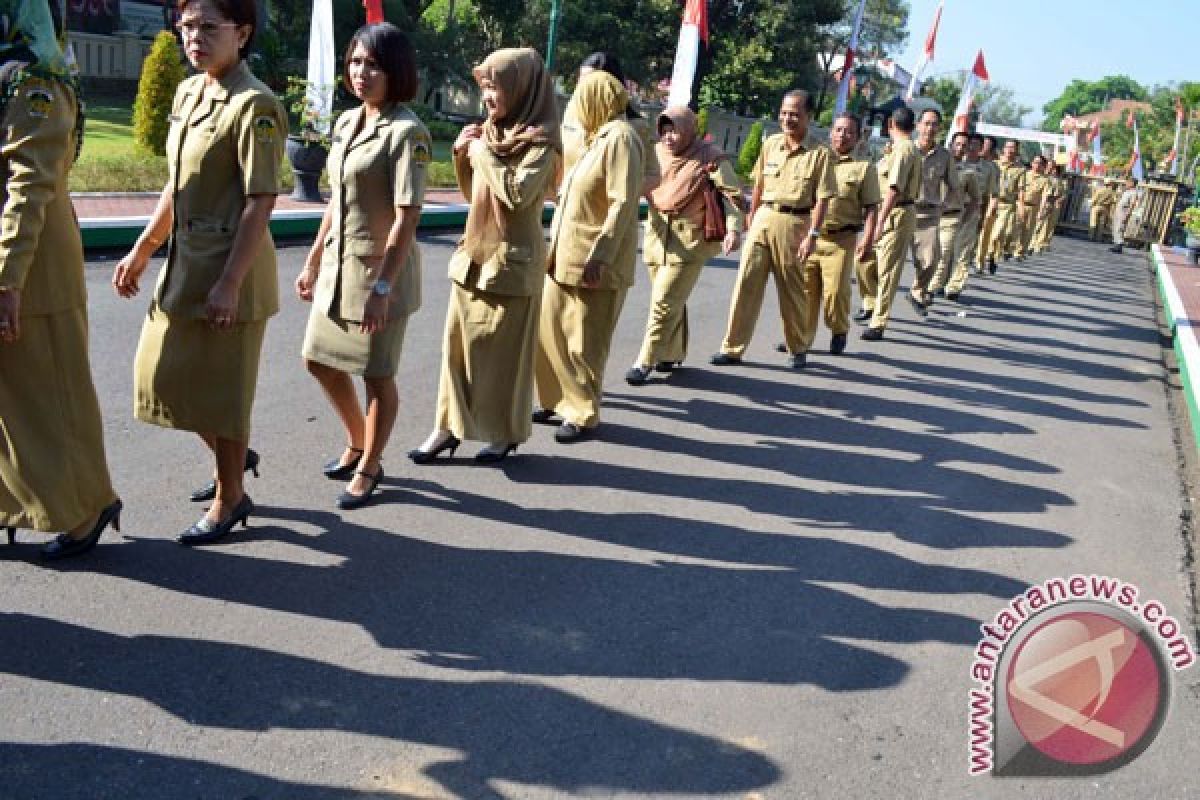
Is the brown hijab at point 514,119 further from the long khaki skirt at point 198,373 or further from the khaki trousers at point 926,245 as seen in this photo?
the khaki trousers at point 926,245

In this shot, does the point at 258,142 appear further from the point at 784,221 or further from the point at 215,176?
the point at 784,221

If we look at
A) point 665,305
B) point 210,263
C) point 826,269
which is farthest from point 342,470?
point 826,269

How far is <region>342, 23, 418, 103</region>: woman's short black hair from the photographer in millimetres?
3982

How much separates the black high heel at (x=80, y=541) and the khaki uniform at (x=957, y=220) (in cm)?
913

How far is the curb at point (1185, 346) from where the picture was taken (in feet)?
26.1

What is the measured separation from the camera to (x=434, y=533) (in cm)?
434

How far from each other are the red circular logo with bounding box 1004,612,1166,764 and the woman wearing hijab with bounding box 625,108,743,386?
373 centimetres

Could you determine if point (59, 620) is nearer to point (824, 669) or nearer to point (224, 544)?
point (224, 544)

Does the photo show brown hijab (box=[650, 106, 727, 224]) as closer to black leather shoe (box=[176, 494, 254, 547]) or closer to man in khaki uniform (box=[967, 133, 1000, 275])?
black leather shoe (box=[176, 494, 254, 547])

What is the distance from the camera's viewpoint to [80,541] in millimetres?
3729

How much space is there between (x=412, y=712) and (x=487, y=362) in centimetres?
220

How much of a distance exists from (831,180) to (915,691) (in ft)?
15.2

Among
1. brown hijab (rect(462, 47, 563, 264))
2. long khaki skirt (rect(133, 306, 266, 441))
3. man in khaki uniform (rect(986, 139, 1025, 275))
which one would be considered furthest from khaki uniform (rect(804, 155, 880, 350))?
man in khaki uniform (rect(986, 139, 1025, 275))

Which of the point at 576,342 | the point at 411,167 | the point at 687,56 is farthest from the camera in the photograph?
the point at 687,56
